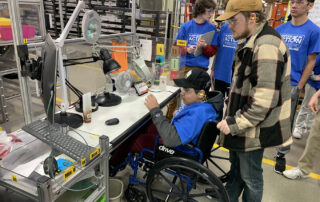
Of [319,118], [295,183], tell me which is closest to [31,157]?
[319,118]

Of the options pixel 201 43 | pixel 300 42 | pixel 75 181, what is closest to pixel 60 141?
pixel 75 181

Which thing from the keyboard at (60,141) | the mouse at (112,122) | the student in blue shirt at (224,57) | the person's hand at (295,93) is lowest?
the mouse at (112,122)

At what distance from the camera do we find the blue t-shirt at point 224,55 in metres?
2.45

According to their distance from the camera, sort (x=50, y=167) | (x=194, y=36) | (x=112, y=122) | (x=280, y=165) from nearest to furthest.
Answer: (x=50, y=167), (x=112, y=122), (x=280, y=165), (x=194, y=36)

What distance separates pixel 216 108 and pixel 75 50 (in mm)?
1613

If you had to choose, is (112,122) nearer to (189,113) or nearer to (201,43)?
(189,113)

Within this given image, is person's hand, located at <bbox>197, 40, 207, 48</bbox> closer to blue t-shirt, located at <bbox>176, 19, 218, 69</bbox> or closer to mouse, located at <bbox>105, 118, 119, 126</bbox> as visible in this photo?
blue t-shirt, located at <bbox>176, 19, 218, 69</bbox>

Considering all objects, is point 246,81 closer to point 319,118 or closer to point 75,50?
point 319,118

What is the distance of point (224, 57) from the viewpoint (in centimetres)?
250

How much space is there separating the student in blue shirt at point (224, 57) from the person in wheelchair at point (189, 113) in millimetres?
915

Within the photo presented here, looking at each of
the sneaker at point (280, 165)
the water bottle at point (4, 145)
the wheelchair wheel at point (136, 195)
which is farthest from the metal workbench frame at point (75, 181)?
the sneaker at point (280, 165)

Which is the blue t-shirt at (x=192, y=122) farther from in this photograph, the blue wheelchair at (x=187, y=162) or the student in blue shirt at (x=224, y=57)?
the student in blue shirt at (x=224, y=57)

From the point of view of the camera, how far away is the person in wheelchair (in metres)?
1.42

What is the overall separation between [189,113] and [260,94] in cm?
46
